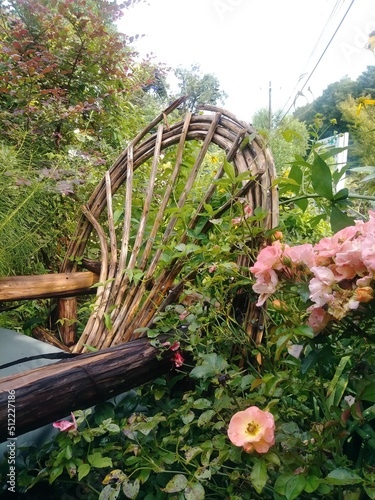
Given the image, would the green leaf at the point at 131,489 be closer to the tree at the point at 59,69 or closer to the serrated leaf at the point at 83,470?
the serrated leaf at the point at 83,470

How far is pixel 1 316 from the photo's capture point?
1252 mm

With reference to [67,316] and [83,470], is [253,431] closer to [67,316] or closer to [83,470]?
[83,470]

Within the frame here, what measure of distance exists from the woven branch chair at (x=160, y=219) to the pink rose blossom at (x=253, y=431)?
0.84 ft

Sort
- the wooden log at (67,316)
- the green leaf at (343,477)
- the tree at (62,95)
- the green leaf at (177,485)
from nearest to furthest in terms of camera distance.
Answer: the green leaf at (343,477), the green leaf at (177,485), the wooden log at (67,316), the tree at (62,95)

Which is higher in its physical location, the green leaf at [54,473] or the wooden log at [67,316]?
the wooden log at [67,316]

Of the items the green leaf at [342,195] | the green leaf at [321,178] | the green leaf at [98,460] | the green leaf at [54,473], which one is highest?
the green leaf at [321,178]

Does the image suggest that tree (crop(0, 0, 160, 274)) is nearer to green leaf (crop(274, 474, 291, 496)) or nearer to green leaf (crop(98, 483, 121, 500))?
green leaf (crop(98, 483, 121, 500))

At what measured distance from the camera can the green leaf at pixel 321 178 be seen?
2.12 ft

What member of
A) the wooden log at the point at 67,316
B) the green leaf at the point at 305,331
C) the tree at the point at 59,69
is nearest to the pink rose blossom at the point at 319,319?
the green leaf at the point at 305,331

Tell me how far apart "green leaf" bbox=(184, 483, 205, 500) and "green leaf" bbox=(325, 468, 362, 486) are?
0.55ft

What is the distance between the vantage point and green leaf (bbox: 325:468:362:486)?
45 centimetres

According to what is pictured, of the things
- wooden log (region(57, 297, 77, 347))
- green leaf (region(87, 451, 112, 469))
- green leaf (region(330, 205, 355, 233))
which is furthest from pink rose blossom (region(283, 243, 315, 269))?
wooden log (region(57, 297, 77, 347))

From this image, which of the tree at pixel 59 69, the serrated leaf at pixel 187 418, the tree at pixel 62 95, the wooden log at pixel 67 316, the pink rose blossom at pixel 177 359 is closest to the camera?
the serrated leaf at pixel 187 418

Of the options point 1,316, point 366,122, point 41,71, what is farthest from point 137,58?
point 1,316
